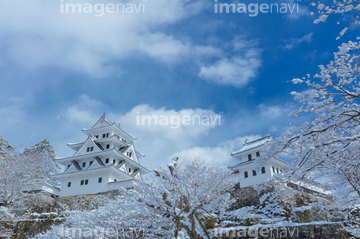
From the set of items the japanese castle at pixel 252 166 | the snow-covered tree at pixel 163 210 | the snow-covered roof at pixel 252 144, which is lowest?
the snow-covered tree at pixel 163 210

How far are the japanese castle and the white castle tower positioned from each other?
1113cm

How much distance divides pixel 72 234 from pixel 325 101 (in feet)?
40.6

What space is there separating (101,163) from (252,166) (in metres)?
17.0

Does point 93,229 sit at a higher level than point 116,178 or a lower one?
lower

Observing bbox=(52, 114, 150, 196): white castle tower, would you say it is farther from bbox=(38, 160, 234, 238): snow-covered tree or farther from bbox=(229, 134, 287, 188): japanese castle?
bbox=(38, 160, 234, 238): snow-covered tree

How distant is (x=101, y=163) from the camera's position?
27.6 metres

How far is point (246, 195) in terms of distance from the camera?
67.6ft

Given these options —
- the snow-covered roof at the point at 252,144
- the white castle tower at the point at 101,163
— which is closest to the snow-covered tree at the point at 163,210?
the white castle tower at the point at 101,163

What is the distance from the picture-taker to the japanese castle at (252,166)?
22.7m

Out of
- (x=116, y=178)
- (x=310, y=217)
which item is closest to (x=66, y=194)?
(x=116, y=178)

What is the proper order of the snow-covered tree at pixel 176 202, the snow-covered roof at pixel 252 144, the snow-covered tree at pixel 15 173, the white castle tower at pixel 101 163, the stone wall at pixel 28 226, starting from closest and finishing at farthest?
the snow-covered tree at pixel 176 202
the stone wall at pixel 28 226
the snow-covered tree at pixel 15 173
the snow-covered roof at pixel 252 144
the white castle tower at pixel 101 163

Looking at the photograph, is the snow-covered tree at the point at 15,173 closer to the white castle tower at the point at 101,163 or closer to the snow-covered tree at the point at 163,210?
the white castle tower at the point at 101,163

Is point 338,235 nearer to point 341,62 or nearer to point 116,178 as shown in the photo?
point 341,62

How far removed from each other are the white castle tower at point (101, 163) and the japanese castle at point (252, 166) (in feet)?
36.5
